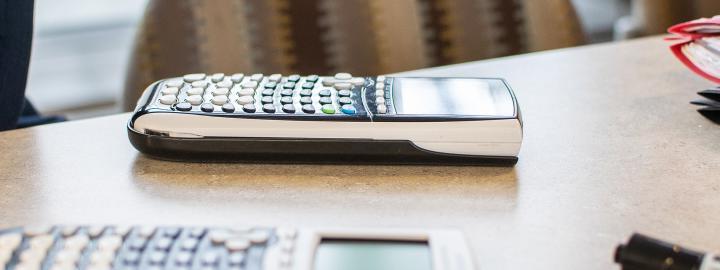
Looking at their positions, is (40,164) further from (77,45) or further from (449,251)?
(77,45)

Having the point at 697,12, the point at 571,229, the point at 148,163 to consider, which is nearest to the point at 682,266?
the point at 571,229

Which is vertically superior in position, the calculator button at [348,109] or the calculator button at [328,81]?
the calculator button at [328,81]

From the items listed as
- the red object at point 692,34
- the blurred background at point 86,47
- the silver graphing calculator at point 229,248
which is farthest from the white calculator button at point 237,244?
the blurred background at point 86,47

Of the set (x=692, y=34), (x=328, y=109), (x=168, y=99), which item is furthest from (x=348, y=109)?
(x=692, y=34)

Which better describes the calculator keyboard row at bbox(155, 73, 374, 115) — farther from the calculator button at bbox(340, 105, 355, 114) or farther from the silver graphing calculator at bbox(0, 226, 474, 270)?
Answer: the silver graphing calculator at bbox(0, 226, 474, 270)

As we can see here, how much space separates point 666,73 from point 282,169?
366mm

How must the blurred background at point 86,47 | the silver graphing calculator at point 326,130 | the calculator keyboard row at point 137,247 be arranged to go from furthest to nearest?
the blurred background at point 86,47, the silver graphing calculator at point 326,130, the calculator keyboard row at point 137,247

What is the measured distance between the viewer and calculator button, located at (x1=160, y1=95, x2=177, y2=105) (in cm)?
51

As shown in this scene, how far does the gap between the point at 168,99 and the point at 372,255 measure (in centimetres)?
20

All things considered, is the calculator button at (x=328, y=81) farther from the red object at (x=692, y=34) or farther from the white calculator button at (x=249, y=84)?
the red object at (x=692, y=34)

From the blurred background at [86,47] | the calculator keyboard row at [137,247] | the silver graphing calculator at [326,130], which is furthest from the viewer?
the blurred background at [86,47]

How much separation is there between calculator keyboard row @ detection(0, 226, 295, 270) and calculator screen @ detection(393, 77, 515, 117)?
16cm

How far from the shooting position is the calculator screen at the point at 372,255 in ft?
1.21

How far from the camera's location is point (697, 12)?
1.17 m
